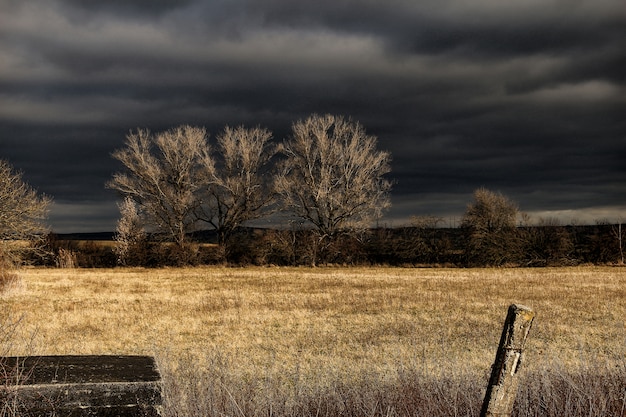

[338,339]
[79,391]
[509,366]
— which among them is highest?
[509,366]

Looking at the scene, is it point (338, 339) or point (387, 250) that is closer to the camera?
point (338, 339)

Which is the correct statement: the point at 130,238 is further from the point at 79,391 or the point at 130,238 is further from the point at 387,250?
the point at 79,391

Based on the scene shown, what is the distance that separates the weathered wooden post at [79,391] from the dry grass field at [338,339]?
592mm

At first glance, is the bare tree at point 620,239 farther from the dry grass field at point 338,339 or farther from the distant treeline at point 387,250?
the dry grass field at point 338,339

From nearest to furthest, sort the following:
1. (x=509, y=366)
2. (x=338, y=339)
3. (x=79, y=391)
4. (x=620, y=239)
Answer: (x=509, y=366) < (x=79, y=391) < (x=338, y=339) < (x=620, y=239)

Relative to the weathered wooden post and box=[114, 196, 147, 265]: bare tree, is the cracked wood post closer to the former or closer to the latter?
the weathered wooden post

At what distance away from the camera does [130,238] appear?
144 ft

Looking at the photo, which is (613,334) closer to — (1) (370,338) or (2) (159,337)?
(1) (370,338)

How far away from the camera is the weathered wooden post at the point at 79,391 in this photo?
4453 millimetres

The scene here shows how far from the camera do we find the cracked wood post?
11.7 feet

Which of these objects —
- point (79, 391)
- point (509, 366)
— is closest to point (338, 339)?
point (79, 391)

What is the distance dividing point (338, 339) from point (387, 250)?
30.0 meters

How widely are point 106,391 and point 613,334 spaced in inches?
470

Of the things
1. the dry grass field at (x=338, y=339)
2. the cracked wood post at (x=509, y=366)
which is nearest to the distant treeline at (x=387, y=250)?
the dry grass field at (x=338, y=339)
